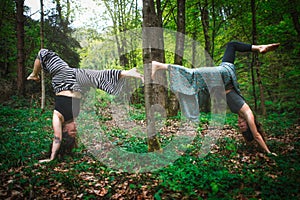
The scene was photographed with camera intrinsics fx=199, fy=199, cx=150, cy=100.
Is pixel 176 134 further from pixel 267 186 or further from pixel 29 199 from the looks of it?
pixel 29 199

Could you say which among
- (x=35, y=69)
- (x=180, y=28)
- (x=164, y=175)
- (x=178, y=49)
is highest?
(x=180, y=28)

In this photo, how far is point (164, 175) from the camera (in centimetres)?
346

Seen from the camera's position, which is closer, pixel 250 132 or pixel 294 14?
pixel 250 132

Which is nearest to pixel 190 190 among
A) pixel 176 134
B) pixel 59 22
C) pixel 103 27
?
pixel 176 134

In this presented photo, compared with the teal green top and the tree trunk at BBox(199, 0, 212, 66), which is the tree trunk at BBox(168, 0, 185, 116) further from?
the teal green top

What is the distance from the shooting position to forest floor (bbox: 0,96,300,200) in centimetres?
301

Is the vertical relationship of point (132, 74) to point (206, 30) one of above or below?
below

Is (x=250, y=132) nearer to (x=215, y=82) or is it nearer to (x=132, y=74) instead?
(x=215, y=82)

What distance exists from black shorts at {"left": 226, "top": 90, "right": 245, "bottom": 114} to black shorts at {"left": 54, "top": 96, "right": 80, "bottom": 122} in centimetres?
326

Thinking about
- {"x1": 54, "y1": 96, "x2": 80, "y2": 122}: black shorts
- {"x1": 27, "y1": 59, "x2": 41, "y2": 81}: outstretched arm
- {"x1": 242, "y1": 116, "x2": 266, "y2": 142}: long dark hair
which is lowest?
{"x1": 242, "y1": 116, "x2": 266, "y2": 142}: long dark hair

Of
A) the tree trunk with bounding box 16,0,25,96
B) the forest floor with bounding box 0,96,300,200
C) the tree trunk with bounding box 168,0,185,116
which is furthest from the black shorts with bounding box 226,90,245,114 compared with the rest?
the tree trunk with bounding box 16,0,25,96

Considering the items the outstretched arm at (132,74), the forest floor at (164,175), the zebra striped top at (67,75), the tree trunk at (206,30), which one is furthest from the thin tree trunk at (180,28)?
the zebra striped top at (67,75)

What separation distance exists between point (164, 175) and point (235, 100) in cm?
221

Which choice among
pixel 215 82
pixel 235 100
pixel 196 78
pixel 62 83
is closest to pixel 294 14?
pixel 235 100
